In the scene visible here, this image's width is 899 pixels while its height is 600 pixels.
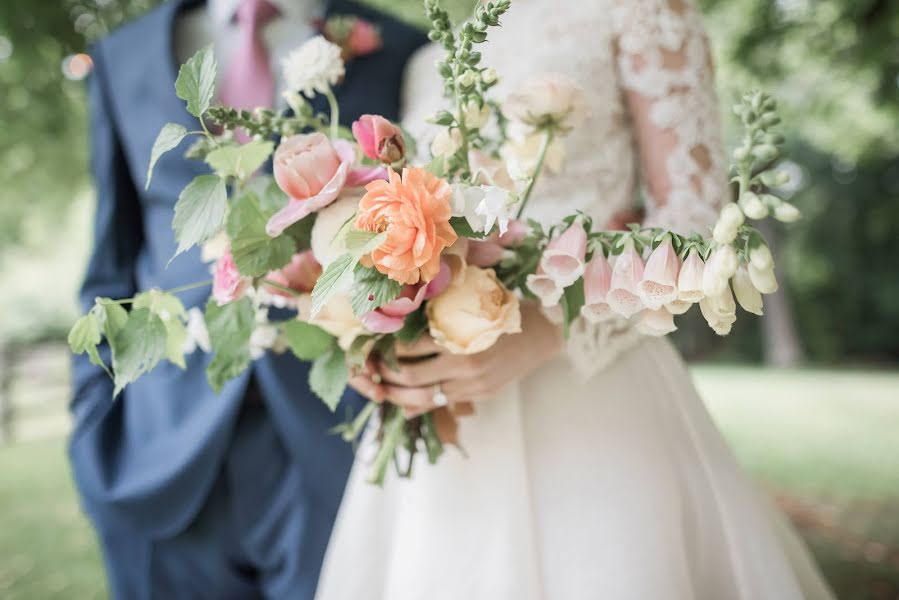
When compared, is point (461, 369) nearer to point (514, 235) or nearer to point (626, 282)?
point (514, 235)

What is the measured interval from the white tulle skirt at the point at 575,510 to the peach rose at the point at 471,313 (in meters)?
0.32

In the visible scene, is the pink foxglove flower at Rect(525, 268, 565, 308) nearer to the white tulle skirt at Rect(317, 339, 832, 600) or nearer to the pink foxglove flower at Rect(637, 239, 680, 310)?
the pink foxglove flower at Rect(637, 239, 680, 310)

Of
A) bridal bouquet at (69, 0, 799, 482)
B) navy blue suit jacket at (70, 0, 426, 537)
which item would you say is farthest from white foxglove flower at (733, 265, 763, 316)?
navy blue suit jacket at (70, 0, 426, 537)

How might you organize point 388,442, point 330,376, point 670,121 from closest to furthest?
point 330,376 < point 388,442 < point 670,121

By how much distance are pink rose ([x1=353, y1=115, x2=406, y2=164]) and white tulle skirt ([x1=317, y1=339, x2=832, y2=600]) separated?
53cm

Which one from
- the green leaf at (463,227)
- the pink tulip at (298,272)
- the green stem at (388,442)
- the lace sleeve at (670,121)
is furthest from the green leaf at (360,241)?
the lace sleeve at (670,121)

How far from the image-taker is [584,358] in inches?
46.2

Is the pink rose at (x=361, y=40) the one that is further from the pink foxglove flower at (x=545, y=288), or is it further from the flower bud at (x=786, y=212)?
the flower bud at (x=786, y=212)

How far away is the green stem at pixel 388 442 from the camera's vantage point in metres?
1.06

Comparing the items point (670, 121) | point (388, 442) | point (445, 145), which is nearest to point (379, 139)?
point (445, 145)

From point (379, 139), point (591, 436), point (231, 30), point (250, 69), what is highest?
point (231, 30)

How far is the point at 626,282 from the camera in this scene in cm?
76

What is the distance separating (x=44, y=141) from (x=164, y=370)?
3120 mm

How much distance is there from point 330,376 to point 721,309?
53 cm
